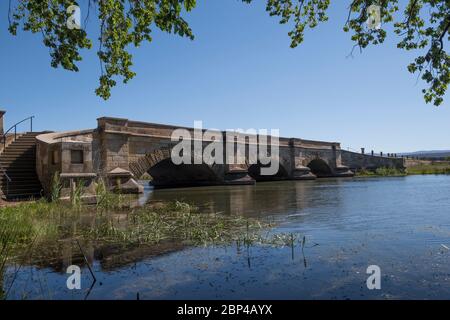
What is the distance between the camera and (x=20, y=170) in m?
13.6

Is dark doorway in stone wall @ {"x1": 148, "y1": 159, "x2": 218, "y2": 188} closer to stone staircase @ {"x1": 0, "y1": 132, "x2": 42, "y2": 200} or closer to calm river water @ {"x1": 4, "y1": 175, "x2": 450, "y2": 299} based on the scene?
stone staircase @ {"x1": 0, "y1": 132, "x2": 42, "y2": 200}

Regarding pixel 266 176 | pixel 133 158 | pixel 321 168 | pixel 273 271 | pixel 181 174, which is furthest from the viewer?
pixel 321 168

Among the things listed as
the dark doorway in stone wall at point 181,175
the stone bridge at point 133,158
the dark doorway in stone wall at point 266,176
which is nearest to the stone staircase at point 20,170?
the stone bridge at point 133,158

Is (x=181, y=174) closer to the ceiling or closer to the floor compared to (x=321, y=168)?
closer to the floor

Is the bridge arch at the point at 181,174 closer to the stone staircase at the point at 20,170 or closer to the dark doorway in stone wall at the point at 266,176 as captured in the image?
the dark doorway in stone wall at the point at 266,176

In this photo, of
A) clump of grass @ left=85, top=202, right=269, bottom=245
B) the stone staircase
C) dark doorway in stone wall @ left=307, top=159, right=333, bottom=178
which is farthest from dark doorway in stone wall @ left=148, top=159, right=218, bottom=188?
dark doorway in stone wall @ left=307, top=159, right=333, bottom=178

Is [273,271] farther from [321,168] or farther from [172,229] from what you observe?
[321,168]

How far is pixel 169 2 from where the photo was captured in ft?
18.4

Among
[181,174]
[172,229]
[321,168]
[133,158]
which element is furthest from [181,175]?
[172,229]

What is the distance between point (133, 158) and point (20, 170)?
19.4ft

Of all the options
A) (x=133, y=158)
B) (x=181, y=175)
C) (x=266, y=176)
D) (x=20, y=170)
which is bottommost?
(x=266, y=176)

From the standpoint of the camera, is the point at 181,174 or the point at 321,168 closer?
the point at 181,174

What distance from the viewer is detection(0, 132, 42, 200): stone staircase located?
12414mm
